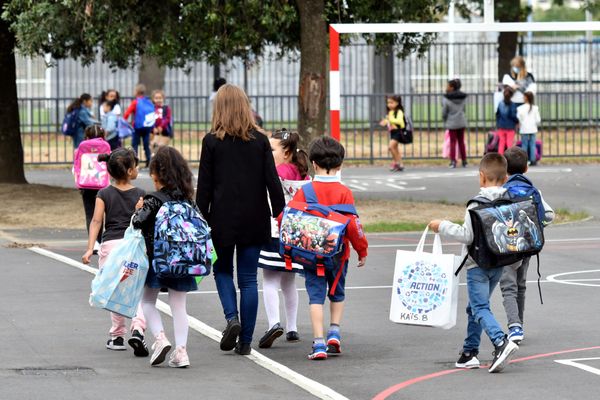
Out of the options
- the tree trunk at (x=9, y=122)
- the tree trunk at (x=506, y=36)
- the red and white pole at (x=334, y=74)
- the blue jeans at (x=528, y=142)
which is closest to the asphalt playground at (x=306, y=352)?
the red and white pole at (x=334, y=74)

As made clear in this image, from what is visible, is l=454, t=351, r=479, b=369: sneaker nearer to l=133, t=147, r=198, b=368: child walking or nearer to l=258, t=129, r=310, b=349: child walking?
l=258, t=129, r=310, b=349: child walking

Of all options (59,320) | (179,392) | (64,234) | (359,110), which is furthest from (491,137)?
(179,392)

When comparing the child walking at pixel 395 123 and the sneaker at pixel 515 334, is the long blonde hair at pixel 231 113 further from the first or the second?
the child walking at pixel 395 123

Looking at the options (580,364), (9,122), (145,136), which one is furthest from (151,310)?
(145,136)

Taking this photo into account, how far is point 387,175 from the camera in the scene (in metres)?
26.0

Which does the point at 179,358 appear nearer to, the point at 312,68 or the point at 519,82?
the point at 312,68

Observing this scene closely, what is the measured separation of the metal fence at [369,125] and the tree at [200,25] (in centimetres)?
939

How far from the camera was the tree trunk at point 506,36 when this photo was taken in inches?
1335

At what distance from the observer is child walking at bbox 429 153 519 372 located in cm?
877

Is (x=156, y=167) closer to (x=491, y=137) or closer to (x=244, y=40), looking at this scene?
(x=244, y=40)

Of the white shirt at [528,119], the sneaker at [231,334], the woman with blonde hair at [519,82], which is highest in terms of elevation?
the woman with blonde hair at [519,82]

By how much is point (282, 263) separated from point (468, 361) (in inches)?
63.7

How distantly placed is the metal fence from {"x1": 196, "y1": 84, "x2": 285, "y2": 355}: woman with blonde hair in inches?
771

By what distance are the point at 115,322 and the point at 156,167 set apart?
134 centimetres
